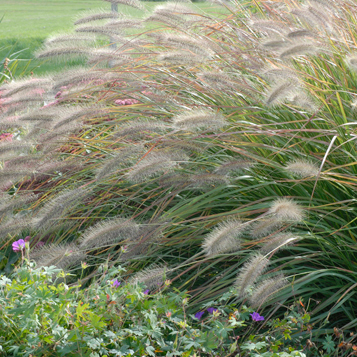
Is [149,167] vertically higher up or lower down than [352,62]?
lower down

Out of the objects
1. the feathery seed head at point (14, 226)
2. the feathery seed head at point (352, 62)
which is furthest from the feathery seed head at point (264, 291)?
the feathery seed head at point (14, 226)

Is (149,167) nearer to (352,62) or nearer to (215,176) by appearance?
(215,176)

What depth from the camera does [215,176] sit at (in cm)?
221

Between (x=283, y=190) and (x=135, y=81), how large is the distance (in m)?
1.22

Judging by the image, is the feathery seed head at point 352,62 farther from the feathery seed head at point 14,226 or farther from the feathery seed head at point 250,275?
the feathery seed head at point 14,226

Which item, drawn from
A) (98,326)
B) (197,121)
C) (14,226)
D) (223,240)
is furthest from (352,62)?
(14,226)

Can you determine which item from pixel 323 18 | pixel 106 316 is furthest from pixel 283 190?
pixel 106 316

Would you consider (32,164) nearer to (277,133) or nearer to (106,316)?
(106,316)

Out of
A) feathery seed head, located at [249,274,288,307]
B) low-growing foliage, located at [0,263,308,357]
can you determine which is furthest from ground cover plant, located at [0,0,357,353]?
low-growing foliage, located at [0,263,308,357]

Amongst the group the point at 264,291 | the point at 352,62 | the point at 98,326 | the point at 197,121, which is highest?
the point at 352,62

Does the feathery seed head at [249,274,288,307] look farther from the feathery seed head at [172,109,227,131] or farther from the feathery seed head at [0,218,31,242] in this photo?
the feathery seed head at [0,218,31,242]

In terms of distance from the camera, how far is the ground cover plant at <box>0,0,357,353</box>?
6.98 feet

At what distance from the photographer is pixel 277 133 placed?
248 centimetres

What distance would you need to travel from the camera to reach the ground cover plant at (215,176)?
6.98ft
